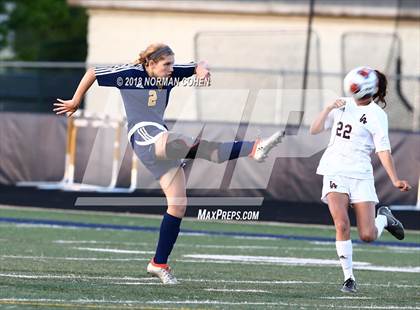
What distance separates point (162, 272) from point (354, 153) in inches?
68.4

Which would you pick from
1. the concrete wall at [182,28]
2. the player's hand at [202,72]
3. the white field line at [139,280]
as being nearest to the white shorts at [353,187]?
the white field line at [139,280]

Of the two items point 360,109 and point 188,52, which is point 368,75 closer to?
point 360,109

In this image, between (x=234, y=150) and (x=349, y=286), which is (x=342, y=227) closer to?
(x=349, y=286)

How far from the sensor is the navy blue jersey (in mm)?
10031

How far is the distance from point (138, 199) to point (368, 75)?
10.3 metres

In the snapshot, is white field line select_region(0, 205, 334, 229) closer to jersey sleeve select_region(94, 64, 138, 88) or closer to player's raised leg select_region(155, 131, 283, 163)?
player's raised leg select_region(155, 131, 283, 163)

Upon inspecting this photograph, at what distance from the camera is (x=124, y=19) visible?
29844 mm

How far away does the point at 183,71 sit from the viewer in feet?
33.9

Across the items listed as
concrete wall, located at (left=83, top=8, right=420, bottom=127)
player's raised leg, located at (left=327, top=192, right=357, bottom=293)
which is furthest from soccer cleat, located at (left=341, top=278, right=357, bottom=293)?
concrete wall, located at (left=83, top=8, right=420, bottom=127)

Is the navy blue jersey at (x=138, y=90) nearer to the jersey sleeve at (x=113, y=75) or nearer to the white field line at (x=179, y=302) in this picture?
the jersey sleeve at (x=113, y=75)

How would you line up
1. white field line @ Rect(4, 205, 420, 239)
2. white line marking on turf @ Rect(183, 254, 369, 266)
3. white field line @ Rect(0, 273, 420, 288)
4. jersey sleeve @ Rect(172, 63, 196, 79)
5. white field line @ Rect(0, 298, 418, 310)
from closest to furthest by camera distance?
white field line @ Rect(0, 298, 418, 310) < white field line @ Rect(0, 273, 420, 288) < jersey sleeve @ Rect(172, 63, 196, 79) < white line marking on turf @ Rect(183, 254, 369, 266) < white field line @ Rect(4, 205, 420, 239)

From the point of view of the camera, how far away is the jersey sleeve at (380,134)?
991 cm

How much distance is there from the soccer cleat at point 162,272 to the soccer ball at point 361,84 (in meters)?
1.97

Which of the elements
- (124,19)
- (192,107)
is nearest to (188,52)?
(124,19)
